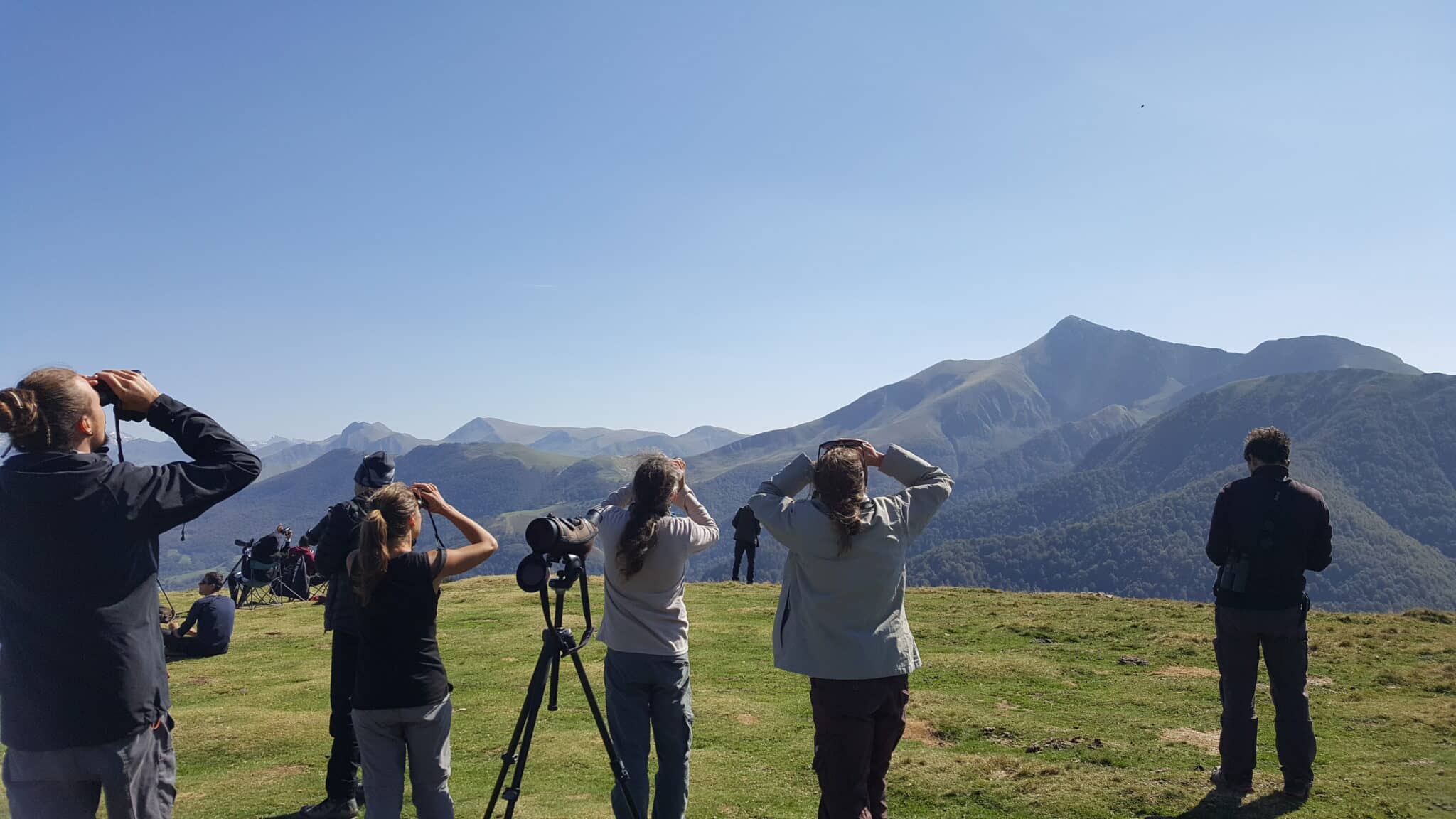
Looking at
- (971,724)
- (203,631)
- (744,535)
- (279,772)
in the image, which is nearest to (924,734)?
(971,724)

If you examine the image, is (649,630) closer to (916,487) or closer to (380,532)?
(380,532)

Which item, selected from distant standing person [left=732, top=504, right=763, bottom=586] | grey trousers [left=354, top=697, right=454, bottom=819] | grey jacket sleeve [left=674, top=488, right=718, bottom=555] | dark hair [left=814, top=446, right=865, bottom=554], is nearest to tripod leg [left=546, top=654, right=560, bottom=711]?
grey trousers [left=354, top=697, right=454, bottom=819]

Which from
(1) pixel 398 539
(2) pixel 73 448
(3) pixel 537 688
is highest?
(2) pixel 73 448

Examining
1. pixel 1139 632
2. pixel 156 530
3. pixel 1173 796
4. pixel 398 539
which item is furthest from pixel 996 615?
pixel 156 530

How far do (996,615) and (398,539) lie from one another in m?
16.9

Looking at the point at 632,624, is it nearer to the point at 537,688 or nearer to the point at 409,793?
the point at 537,688

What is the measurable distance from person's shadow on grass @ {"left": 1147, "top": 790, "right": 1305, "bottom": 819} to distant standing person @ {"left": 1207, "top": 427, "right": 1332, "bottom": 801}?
154 mm

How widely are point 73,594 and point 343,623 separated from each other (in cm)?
292

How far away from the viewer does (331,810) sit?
7.41 meters

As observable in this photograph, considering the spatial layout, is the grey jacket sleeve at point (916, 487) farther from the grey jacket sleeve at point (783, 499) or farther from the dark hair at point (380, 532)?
the dark hair at point (380, 532)

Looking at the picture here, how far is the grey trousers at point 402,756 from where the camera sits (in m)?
5.30

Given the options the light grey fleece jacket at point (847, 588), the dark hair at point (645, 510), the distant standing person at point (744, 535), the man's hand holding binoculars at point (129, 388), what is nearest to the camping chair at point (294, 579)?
the distant standing person at point (744, 535)

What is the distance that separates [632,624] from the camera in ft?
19.7

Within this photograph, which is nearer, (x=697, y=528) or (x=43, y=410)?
(x=43, y=410)
